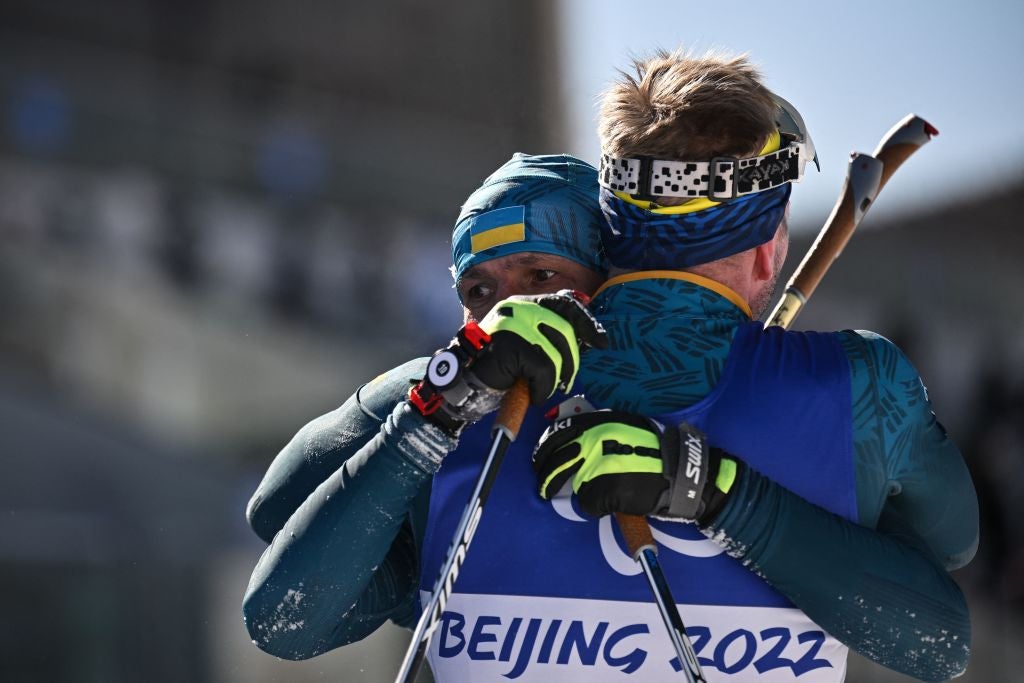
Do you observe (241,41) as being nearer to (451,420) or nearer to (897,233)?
(897,233)

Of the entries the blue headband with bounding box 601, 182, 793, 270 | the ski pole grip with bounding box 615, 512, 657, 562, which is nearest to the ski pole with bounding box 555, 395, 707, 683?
the ski pole grip with bounding box 615, 512, 657, 562

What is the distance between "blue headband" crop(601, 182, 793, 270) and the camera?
7.15ft

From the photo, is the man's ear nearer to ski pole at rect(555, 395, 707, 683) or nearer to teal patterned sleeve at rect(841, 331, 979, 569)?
teal patterned sleeve at rect(841, 331, 979, 569)

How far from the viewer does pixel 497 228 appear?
2480mm

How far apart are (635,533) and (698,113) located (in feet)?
2.40

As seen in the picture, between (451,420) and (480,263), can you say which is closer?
(451,420)

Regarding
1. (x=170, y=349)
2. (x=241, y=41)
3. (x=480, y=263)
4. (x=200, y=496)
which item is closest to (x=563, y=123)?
(x=200, y=496)

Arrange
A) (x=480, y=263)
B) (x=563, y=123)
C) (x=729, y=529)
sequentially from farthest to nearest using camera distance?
1. (x=563, y=123)
2. (x=480, y=263)
3. (x=729, y=529)

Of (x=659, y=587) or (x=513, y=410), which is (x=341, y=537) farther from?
(x=659, y=587)

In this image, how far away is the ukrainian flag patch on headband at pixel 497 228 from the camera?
247 cm

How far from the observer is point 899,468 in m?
2.03

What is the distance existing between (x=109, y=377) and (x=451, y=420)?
10.8 meters

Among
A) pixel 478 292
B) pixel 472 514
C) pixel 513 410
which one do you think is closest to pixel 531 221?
pixel 478 292

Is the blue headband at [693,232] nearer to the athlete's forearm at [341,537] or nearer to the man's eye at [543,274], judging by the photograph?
the man's eye at [543,274]
